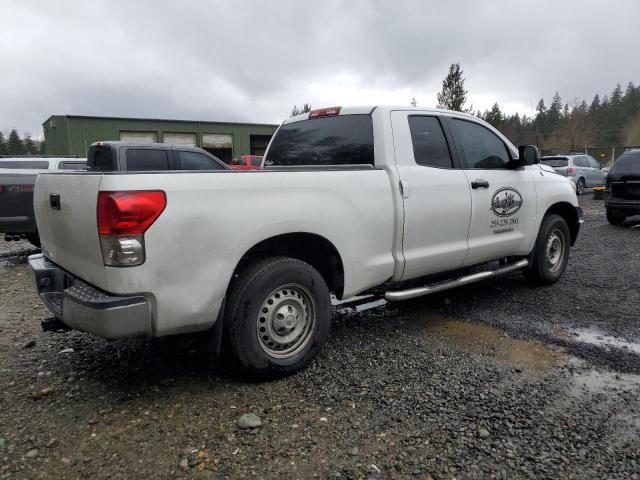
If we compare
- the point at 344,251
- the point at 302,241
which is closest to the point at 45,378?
the point at 302,241

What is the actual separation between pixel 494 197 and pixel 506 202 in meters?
0.23

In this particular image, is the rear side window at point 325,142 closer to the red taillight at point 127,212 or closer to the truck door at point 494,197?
the truck door at point 494,197

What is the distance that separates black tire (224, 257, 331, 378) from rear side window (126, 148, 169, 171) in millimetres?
5875

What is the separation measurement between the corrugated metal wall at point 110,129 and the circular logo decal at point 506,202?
30.9m

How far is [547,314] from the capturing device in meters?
4.61

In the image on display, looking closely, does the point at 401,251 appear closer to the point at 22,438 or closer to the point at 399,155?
the point at 399,155

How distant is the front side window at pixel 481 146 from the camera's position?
4543 mm

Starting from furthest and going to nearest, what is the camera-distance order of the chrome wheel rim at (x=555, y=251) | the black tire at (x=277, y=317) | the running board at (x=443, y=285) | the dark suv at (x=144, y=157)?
the dark suv at (x=144, y=157) < the chrome wheel rim at (x=555, y=251) < the running board at (x=443, y=285) < the black tire at (x=277, y=317)

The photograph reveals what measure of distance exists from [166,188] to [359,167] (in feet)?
5.59

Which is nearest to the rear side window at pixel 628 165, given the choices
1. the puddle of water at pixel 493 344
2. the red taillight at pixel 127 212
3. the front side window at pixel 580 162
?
the puddle of water at pixel 493 344

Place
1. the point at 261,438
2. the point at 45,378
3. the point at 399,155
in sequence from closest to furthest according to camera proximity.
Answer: the point at 261,438, the point at 45,378, the point at 399,155

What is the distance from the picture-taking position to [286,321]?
3.20 metres

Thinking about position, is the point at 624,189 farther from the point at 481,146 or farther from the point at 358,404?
the point at 358,404

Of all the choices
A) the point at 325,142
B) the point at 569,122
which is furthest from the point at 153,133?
the point at 569,122
